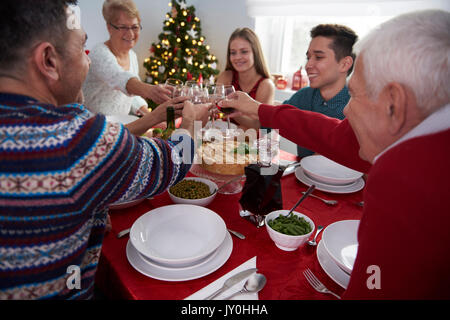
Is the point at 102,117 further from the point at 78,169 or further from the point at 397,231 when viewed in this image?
the point at 397,231

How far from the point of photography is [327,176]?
137 cm

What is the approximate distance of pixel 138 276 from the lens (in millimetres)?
835

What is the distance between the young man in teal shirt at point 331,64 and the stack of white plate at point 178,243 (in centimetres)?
152

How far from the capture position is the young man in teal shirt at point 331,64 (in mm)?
2170

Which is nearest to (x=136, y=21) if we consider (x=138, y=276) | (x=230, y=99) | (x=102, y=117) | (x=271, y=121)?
(x=230, y=99)

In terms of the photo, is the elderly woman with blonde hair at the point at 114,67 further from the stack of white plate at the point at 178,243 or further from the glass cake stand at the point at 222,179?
the stack of white plate at the point at 178,243

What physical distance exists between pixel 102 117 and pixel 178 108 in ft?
2.41

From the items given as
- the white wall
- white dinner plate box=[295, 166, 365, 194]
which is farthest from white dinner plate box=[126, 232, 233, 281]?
the white wall

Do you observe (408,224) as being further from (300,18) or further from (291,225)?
(300,18)

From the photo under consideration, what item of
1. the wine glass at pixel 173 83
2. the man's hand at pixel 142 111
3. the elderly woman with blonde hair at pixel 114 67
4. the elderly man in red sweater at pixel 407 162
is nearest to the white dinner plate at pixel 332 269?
the elderly man in red sweater at pixel 407 162

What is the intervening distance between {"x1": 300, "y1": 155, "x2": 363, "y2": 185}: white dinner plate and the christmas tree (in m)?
3.46

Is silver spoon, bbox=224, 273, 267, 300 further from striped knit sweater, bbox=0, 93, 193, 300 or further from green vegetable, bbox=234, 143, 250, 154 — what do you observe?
green vegetable, bbox=234, 143, 250, 154

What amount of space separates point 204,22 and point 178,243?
204 inches

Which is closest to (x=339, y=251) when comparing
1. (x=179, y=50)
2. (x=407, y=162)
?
(x=407, y=162)
